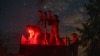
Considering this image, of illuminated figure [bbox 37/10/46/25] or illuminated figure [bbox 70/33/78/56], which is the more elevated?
illuminated figure [bbox 37/10/46/25]

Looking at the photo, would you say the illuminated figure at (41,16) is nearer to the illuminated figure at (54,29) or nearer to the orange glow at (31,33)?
the illuminated figure at (54,29)

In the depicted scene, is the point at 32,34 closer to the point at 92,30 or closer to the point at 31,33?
the point at 31,33

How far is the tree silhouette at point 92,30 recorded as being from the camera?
19.5m

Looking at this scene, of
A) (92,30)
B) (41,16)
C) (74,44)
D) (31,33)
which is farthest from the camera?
(92,30)

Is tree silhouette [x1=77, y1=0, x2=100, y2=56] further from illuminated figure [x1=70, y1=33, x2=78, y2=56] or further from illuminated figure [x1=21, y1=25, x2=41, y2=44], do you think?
illuminated figure [x1=21, y1=25, x2=41, y2=44]

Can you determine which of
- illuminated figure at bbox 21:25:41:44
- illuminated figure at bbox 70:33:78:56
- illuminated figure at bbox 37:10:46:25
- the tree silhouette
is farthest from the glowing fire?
the tree silhouette

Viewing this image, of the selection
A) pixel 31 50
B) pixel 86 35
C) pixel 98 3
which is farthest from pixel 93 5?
pixel 31 50

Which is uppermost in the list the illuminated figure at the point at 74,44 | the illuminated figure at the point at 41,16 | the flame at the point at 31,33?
the illuminated figure at the point at 41,16

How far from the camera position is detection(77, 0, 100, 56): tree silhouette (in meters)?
19.5

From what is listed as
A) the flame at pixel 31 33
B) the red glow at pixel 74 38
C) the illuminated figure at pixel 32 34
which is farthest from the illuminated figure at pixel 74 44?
the flame at pixel 31 33

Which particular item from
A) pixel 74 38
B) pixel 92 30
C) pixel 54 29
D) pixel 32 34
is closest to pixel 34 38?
pixel 32 34

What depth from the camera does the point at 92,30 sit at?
64.1 feet

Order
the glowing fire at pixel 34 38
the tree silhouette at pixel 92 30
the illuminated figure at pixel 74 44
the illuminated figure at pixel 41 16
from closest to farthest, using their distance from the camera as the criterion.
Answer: the glowing fire at pixel 34 38, the illuminated figure at pixel 41 16, the illuminated figure at pixel 74 44, the tree silhouette at pixel 92 30

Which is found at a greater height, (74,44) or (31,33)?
(31,33)
